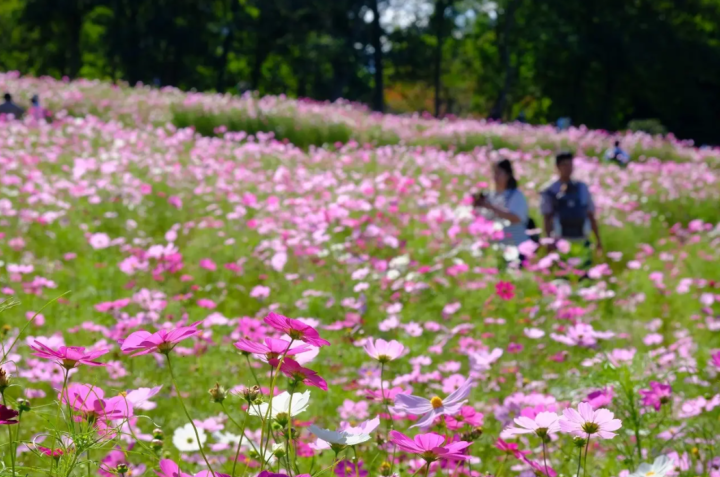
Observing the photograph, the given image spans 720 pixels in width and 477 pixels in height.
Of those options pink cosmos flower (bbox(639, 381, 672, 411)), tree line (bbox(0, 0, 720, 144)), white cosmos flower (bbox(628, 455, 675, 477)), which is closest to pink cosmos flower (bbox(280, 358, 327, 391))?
white cosmos flower (bbox(628, 455, 675, 477))

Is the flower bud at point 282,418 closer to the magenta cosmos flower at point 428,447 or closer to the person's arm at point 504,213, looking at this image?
the magenta cosmos flower at point 428,447

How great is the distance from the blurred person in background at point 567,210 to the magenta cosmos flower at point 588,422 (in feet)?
17.0

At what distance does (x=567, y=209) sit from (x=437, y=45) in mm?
31794

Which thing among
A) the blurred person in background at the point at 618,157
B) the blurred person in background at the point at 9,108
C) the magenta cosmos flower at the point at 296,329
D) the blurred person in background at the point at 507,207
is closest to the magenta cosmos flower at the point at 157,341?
the magenta cosmos flower at the point at 296,329

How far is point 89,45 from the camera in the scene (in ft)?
145

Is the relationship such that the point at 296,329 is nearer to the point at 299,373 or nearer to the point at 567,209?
the point at 299,373

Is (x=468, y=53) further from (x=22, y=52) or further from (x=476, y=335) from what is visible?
(x=476, y=335)

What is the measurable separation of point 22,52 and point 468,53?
27847mm

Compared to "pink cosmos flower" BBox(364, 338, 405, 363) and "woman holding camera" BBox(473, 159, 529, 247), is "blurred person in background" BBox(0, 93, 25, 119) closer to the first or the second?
"woman holding camera" BBox(473, 159, 529, 247)

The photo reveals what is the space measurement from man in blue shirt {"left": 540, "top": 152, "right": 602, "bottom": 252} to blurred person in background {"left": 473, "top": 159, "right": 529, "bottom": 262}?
247mm

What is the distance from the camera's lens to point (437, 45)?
36469 millimetres

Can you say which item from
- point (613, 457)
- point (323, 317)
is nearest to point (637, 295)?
point (323, 317)

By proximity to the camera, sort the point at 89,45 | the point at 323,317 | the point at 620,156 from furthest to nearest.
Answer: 1. the point at 89,45
2. the point at 620,156
3. the point at 323,317

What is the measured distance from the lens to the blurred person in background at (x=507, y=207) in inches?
232
